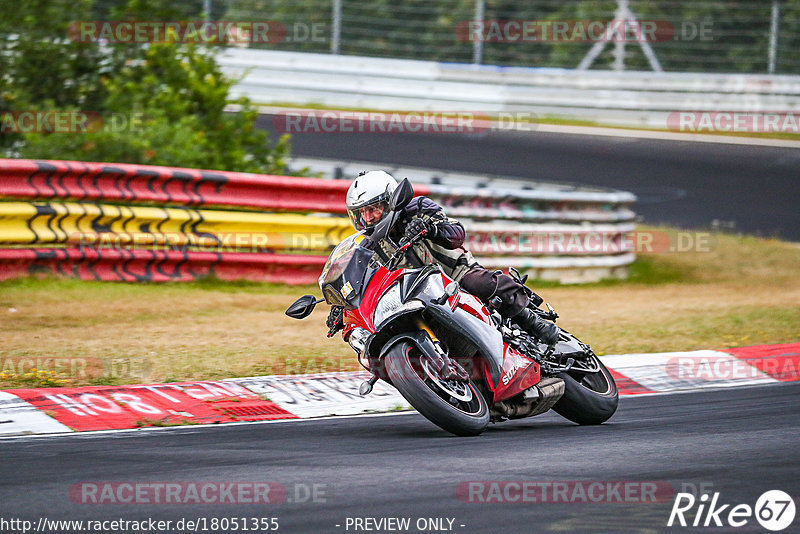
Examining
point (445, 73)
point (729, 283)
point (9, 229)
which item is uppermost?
point (445, 73)

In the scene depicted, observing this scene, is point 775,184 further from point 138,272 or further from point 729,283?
point 138,272

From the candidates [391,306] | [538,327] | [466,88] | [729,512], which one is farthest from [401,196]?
[466,88]

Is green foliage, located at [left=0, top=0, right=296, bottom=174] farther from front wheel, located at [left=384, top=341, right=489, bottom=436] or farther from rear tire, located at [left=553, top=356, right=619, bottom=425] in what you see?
front wheel, located at [left=384, top=341, right=489, bottom=436]

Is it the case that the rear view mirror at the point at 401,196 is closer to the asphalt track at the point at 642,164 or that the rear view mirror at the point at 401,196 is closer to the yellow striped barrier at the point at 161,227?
the yellow striped barrier at the point at 161,227

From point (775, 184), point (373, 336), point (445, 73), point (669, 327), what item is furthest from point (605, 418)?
point (445, 73)

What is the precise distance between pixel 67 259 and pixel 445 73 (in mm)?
12532

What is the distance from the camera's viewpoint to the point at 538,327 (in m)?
6.47

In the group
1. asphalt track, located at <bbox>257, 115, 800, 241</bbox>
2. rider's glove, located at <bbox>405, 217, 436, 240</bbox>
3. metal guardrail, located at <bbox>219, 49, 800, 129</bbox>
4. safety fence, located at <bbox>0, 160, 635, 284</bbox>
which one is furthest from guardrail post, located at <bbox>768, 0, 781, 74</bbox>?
rider's glove, located at <bbox>405, 217, 436, 240</bbox>

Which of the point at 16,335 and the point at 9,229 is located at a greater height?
the point at 9,229

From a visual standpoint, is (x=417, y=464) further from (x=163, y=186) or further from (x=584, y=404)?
(x=163, y=186)

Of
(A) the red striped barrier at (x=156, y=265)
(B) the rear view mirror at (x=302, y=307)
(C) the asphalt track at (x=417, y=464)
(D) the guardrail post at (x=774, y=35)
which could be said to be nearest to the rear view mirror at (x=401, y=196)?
(B) the rear view mirror at (x=302, y=307)

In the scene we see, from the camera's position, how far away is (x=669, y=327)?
416 inches

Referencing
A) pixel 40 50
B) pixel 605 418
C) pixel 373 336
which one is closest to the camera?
pixel 373 336

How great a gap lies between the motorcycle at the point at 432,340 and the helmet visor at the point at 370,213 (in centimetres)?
8
